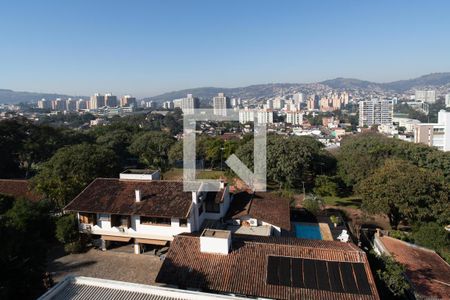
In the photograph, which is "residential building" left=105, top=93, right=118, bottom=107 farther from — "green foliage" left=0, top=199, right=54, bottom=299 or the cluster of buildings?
"green foliage" left=0, top=199, right=54, bottom=299

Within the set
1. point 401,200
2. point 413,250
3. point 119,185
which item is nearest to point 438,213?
point 401,200

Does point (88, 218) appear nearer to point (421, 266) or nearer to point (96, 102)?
point (421, 266)

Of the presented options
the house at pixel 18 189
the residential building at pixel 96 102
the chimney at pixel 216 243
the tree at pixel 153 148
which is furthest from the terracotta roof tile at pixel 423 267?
the residential building at pixel 96 102

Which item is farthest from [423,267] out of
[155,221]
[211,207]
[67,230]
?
[67,230]

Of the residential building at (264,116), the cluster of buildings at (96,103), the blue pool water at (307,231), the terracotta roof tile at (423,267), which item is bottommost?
the terracotta roof tile at (423,267)

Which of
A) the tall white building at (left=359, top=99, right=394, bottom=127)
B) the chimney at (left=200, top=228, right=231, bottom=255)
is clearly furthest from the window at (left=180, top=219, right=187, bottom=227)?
the tall white building at (left=359, top=99, right=394, bottom=127)

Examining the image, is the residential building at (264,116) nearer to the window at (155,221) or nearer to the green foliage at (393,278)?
the window at (155,221)

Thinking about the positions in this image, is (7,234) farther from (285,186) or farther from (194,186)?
(285,186)
